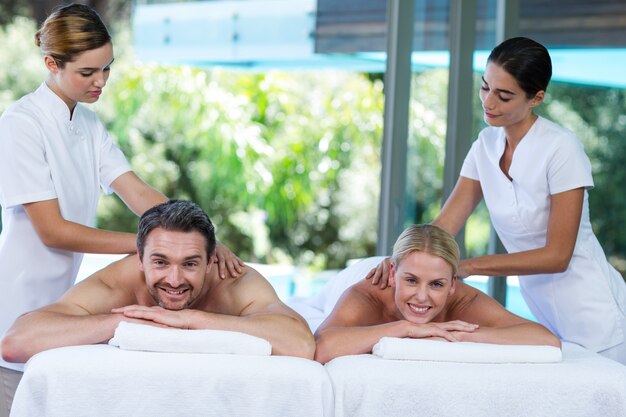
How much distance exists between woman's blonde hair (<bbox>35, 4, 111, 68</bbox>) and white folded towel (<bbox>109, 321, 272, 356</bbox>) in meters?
0.74

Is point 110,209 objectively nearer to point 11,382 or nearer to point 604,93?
point 604,93

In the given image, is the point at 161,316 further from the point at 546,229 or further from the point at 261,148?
the point at 261,148

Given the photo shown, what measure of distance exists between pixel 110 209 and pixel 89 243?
7832 mm

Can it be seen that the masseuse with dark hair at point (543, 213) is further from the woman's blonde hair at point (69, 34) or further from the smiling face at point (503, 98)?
the woman's blonde hair at point (69, 34)

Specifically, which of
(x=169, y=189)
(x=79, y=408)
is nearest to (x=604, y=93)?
(x=79, y=408)

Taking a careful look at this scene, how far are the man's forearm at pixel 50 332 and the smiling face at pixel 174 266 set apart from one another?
0.14 m

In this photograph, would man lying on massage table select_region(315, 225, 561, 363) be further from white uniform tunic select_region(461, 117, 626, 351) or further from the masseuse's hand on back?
the masseuse's hand on back

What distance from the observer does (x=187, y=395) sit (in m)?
1.86

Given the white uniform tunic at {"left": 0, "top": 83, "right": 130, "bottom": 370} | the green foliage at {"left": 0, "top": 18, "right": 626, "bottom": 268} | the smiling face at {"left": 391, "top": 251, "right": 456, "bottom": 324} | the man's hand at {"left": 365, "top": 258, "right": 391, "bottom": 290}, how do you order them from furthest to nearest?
the green foliage at {"left": 0, "top": 18, "right": 626, "bottom": 268} < the man's hand at {"left": 365, "top": 258, "right": 391, "bottom": 290} < the white uniform tunic at {"left": 0, "top": 83, "right": 130, "bottom": 370} < the smiling face at {"left": 391, "top": 251, "right": 456, "bottom": 324}

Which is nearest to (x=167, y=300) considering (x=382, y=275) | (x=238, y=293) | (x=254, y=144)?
(x=238, y=293)

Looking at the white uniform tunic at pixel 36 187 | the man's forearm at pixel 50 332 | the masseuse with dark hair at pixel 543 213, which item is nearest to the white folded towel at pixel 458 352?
the masseuse with dark hair at pixel 543 213

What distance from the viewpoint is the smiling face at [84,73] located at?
7.58 ft

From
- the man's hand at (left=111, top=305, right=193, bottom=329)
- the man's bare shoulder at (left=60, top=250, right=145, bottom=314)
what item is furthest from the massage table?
the man's bare shoulder at (left=60, top=250, right=145, bottom=314)

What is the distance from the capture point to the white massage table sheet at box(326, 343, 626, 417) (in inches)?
74.2
